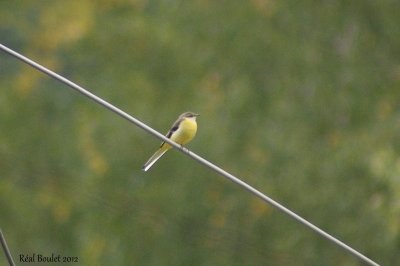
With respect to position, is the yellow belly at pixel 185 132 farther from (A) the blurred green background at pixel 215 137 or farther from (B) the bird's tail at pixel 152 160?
(A) the blurred green background at pixel 215 137

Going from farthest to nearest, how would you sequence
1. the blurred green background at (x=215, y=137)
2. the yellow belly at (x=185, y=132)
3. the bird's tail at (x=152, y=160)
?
the blurred green background at (x=215, y=137), the yellow belly at (x=185, y=132), the bird's tail at (x=152, y=160)

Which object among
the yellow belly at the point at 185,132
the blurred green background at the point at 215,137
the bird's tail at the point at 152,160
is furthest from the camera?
the blurred green background at the point at 215,137

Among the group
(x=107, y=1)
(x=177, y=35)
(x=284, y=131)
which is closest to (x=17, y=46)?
(x=107, y=1)

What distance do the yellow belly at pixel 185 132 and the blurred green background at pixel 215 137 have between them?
2593mm

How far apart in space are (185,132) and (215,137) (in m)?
6.08

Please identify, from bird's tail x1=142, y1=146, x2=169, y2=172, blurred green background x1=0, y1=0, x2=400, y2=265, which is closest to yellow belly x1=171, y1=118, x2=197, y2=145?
bird's tail x1=142, y1=146, x2=169, y2=172

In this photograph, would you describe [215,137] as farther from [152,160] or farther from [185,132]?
[152,160]

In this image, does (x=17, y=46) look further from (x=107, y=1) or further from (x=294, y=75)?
(x=294, y=75)

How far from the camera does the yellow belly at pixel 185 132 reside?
25.9 feet

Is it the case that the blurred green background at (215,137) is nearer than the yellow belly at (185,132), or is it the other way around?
the yellow belly at (185,132)

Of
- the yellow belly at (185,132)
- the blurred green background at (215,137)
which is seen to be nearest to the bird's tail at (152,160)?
the yellow belly at (185,132)

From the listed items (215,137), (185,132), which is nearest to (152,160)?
(185,132)

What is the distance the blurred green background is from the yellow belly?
102 inches

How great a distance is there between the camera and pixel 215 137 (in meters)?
14.0
